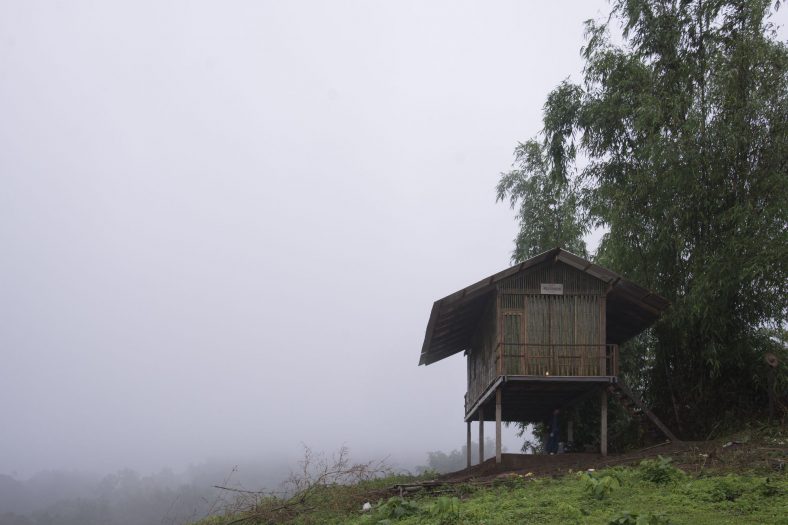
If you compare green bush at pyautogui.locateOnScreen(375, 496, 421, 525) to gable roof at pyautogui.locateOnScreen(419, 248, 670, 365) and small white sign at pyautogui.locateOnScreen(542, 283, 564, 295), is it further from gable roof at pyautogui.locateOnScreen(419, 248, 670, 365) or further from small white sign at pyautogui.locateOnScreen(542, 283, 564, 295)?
small white sign at pyautogui.locateOnScreen(542, 283, 564, 295)

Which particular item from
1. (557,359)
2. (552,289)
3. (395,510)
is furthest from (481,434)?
(395,510)

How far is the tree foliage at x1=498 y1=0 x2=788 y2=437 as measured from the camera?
19.8 meters

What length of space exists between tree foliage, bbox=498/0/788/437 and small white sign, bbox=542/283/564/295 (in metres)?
3.19

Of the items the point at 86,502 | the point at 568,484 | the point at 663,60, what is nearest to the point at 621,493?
the point at 568,484

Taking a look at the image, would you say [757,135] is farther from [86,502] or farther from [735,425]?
[86,502]

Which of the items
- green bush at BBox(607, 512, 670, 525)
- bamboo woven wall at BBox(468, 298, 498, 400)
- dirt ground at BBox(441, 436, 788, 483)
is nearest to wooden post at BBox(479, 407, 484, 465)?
bamboo woven wall at BBox(468, 298, 498, 400)

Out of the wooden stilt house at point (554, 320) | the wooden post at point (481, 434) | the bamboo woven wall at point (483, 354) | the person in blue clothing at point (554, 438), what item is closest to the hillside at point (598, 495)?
the wooden stilt house at point (554, 320)

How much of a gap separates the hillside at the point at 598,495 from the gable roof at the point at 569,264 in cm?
400

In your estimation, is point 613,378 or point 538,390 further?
point 538,390

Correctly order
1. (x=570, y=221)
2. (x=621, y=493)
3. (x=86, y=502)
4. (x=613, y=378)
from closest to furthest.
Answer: (x=621, y=493)
(x=613, y=378)
(x=570, y=221)
(x=86, y=502)

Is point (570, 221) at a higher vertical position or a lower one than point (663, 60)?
lower

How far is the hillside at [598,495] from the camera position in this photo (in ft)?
34.6

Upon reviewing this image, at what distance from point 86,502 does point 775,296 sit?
281 ft

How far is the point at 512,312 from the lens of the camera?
796 inches
